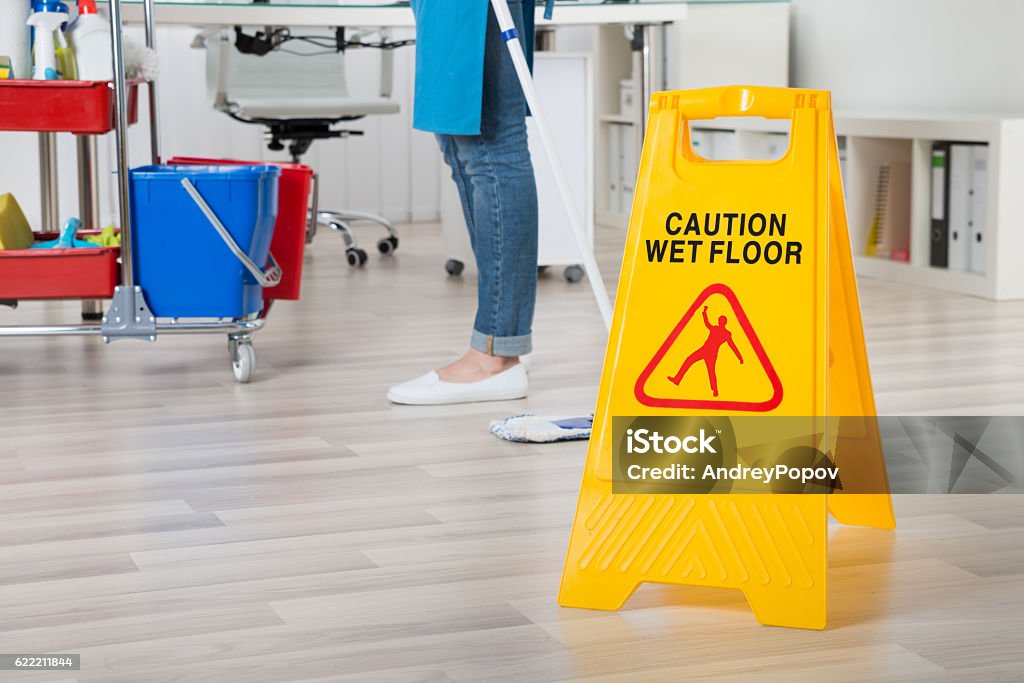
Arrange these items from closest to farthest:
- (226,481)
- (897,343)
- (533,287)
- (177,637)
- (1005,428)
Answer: (177,637) → (226,481) → (1005,428) → (533,287) → (897,343)

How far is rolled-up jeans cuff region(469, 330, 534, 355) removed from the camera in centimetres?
210

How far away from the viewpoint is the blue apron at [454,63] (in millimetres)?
1938

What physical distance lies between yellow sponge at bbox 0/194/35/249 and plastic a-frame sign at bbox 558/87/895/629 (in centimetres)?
145

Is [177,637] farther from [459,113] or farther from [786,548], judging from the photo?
[459,113]

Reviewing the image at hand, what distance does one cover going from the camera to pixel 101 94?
2211 mm

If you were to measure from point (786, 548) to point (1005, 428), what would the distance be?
33.6 inches

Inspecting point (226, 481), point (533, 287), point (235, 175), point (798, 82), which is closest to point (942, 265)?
point (798, 82)

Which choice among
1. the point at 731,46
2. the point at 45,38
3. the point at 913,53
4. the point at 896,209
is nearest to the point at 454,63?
the point at 45,38

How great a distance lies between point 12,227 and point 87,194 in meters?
0.44

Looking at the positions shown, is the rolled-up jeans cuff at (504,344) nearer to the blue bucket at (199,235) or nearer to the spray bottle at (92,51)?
the blue bucket at (199,235)

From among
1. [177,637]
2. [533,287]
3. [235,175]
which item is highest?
[235,175]

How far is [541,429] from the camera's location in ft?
6.14

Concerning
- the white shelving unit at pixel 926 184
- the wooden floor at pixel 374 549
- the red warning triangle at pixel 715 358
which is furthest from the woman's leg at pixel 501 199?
the white shelving unit at pixel 926 184

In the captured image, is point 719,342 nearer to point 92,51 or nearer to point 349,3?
point 92,51
